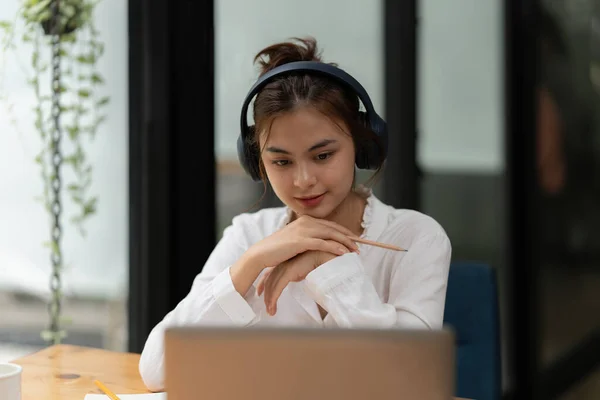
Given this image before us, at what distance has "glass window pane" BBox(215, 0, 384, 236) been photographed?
243 cm

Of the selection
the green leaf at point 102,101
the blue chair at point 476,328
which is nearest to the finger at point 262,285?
the blue chair at point 476,328

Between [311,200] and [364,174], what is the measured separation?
867mm

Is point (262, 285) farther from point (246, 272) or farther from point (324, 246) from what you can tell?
point (324, 246)

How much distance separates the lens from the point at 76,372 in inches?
58.1

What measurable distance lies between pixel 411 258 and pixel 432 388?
77 centimetres

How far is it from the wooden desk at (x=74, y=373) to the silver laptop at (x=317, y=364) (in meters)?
0.70

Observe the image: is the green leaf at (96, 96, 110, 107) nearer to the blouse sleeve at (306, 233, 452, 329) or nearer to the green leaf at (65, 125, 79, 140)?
the green leaf at (65, 125, 79, 140)

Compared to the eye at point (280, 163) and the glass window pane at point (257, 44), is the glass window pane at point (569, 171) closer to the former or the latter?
the glass window pane at point (257, 44)

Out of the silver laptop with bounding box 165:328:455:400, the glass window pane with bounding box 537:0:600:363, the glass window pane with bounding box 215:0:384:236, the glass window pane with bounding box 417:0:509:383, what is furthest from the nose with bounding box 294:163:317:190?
the glass window pane with bounding box 537:0:600:363

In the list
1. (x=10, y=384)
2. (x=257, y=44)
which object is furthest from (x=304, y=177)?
(x=257, y=44)

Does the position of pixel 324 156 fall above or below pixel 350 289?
above

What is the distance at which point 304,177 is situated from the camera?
1.37 metres

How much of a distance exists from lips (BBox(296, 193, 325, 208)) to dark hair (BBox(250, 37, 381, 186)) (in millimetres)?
137

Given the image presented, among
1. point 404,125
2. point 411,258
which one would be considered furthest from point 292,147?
point 404,125
